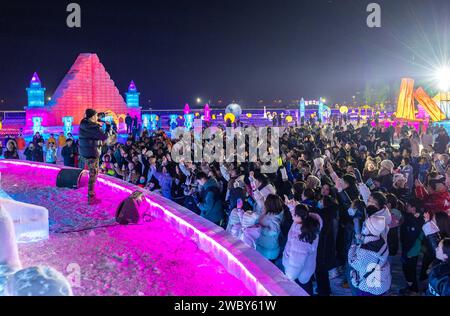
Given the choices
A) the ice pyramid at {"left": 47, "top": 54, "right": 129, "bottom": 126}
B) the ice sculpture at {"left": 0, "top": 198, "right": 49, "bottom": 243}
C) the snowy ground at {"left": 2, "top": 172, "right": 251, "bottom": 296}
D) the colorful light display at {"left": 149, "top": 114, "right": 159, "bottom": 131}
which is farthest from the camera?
the colorful light display at {"left": 149, "top": 114, "right": 159, "bottom": 131}

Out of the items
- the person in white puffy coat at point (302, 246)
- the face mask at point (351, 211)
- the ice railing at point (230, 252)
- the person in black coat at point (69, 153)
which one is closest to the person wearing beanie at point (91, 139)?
the ice railing at point (230, 252)

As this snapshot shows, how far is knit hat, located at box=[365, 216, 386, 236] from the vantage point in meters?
4.09

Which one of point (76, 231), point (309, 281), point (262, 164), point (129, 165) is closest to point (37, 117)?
point (129, 165)

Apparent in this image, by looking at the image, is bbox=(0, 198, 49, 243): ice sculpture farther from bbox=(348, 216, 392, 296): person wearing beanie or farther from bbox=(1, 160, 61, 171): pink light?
bbox=(1, 160, 61, 171): pink light

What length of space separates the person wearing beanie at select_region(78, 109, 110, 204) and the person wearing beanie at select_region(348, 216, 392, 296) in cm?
416

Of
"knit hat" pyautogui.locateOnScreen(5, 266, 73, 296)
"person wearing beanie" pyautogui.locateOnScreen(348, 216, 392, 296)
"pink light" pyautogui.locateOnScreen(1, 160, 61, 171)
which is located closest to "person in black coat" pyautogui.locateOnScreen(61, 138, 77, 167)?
"pink light" pyautogui.locateOnScreen(1, 160, 61, 171)

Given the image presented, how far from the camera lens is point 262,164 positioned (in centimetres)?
834

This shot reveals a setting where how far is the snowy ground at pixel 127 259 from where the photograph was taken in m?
3.53

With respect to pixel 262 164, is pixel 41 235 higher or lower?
lower

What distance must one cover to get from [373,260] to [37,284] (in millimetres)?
3085

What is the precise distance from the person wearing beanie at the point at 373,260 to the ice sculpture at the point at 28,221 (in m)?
3.43
